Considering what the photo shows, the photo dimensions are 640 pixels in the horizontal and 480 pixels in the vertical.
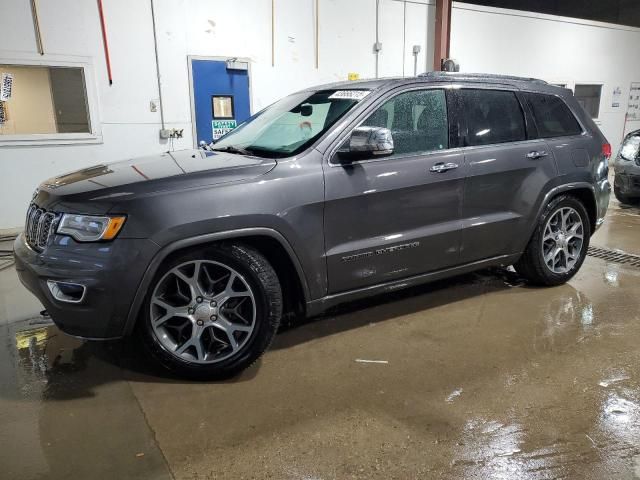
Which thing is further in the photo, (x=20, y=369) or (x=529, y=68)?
(x=529, y=68)

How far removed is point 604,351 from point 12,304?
14.6 feet

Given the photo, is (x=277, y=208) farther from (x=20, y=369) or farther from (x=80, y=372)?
(x=20, y=369)

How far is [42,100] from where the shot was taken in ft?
21.3

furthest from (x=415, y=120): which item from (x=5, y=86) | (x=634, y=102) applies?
(x=634, y=102)

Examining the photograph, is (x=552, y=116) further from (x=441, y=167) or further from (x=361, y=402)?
(x=361, y=402)

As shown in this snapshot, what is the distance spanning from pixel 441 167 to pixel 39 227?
245cm

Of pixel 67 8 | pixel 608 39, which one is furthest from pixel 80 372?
pixel 608 39

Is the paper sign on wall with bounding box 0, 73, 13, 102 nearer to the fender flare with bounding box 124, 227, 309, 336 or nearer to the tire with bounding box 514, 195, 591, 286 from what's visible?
the fender flare with bounding box 124, 227, 309, 336

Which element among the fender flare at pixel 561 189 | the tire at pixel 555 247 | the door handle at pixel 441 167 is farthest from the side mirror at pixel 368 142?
the tire at pixel 555 247

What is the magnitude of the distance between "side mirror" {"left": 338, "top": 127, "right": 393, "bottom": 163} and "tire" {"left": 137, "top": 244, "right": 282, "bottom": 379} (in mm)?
830

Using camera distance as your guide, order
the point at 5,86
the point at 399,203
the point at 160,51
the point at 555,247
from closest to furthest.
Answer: the point at 399,203
the point at 555,247
the point at 5,86
the point at 160,51

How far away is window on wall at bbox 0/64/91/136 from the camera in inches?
247

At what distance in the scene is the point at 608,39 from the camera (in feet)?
42.3

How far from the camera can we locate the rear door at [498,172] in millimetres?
3490
